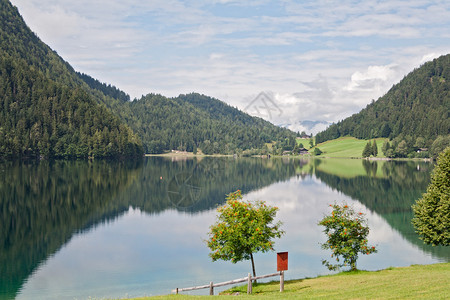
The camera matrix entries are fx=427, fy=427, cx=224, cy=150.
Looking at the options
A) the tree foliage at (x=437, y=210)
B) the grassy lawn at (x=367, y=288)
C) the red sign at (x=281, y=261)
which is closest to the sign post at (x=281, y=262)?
the red sign at (x=281, y=261)

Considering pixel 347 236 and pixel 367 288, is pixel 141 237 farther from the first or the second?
pixel 367 288

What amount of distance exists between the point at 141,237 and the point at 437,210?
130ft

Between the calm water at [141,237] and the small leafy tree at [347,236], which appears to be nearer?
the small leafy tree at [347,236]

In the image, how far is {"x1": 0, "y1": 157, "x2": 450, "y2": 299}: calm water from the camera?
42.6 m

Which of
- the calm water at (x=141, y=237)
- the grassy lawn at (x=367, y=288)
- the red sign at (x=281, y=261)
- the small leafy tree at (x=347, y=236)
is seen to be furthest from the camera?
the calm water at (x=141, y=237)

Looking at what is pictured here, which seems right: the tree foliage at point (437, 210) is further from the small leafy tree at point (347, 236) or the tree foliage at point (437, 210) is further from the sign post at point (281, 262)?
the sign post at point (281, 262)

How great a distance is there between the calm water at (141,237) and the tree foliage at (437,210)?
465cm

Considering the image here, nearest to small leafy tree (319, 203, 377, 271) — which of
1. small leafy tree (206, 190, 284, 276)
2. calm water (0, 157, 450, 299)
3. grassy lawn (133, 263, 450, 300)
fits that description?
grassy lawn (133, 263, 450, 300)

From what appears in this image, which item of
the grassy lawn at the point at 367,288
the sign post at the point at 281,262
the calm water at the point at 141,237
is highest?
the sign post at the point at 281,262

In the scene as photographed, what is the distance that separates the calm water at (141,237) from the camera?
140 ft

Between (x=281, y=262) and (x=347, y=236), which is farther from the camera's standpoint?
(x=347, y=236)

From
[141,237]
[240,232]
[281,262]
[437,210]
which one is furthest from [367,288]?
[141,237]

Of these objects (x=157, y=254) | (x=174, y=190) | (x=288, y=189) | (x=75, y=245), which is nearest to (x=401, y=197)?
(x=288, y=189)

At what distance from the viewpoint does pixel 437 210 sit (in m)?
45.2
